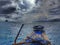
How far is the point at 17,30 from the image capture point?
2551mm

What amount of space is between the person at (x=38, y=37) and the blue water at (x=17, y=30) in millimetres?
47

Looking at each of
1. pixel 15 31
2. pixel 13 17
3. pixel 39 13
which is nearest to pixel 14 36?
pixel 15 31

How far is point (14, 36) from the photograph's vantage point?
2.54 metres

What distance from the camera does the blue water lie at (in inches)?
99.1

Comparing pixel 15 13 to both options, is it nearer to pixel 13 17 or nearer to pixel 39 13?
pixel 13 17

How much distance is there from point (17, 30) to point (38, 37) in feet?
0.94

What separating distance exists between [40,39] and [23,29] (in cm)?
26

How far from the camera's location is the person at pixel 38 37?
2.51 meters

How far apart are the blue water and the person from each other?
5 cm

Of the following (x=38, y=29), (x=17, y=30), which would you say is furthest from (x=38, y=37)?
(x=17, y=30)

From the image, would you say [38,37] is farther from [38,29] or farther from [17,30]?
[17,30]

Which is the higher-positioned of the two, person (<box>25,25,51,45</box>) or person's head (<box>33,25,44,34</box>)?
person's head (<box>33,25,44,34</box>)

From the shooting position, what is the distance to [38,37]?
8.31ft

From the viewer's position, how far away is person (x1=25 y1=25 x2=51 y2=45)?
2.51 metres
